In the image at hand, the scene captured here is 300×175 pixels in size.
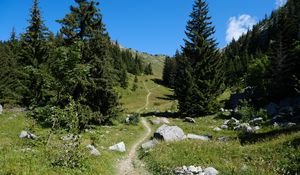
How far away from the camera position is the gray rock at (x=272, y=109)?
36516mm

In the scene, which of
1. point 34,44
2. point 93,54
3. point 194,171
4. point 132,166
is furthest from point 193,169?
point 34,44

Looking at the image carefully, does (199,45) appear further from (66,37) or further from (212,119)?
(66,37)

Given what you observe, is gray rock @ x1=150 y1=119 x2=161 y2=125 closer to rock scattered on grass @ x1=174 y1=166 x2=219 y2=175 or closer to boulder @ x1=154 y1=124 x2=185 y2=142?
boulder @ x1=154 y1=124 x2=185 y2=142

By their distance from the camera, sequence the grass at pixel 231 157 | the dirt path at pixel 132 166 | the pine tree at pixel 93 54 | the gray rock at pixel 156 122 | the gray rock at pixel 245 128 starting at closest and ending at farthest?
the grass at pixel 231 157 < the dirt path at pixel 132 166 < the gray rock at pixel 245 128 < the pine tree at pixel 93 54 < the gray rock at pixel 156 122

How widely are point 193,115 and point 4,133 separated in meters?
26.4

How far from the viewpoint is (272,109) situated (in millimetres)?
37250

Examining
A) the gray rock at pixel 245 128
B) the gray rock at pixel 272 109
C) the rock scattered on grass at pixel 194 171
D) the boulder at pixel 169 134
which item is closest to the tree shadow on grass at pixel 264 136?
the gray rock at pixel 245 128

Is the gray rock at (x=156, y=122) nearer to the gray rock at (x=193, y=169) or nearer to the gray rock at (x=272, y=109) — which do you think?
the gray rock at (x=272, y=109)

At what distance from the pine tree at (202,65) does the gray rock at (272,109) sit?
8234 mm

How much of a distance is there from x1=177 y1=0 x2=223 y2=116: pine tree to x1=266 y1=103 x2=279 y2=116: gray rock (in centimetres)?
823

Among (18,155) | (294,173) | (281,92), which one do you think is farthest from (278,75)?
(18,155)

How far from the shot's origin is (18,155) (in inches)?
490

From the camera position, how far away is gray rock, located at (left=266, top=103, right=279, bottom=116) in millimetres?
36516

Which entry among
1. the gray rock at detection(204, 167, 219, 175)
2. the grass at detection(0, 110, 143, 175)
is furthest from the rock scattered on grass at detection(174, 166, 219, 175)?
the grass at detection(0, 110, 143, 175)
